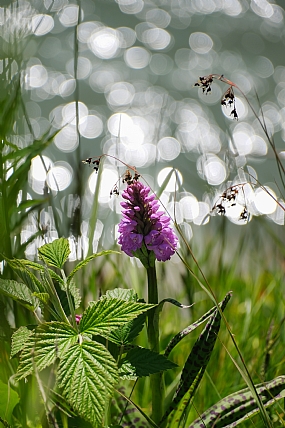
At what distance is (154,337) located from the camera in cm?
100

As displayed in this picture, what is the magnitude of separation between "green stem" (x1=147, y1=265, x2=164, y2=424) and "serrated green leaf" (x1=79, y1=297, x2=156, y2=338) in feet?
0.46

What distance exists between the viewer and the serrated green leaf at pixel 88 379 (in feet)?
2.41

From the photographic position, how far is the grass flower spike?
38.1 inches

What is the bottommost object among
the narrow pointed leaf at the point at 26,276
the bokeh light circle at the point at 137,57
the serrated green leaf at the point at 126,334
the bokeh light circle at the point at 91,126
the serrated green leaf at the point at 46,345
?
the serrated green leaf at the point at 126,334

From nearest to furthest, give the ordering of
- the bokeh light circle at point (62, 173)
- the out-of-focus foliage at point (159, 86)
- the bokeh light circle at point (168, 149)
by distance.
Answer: the out-of-focus foliage at point (159, 86) → the bokeh light circle at point (62, 173) → the bokeh light circle at point (168, 149)

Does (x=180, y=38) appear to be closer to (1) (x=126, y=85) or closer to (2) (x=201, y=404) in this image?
(1) (x=126, y=85)

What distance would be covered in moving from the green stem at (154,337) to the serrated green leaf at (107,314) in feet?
0.46

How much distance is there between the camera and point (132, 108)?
1027cm

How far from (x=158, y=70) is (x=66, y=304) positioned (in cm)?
1130

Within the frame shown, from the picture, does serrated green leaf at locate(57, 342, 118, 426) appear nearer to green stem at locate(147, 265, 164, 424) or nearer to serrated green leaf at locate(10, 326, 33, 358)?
serrated green leaf at locate(10, 326, 33, 358)

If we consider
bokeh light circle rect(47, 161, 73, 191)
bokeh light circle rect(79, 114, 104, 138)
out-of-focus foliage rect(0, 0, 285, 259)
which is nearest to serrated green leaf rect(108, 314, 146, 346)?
out-of-focus foliage rect(0, 0, 285, 259)

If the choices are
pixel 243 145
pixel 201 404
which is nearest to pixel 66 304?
pixel 201 404

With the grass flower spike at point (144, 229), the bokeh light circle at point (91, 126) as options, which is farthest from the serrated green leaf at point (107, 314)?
the bokeh light circle at point (91, 126)

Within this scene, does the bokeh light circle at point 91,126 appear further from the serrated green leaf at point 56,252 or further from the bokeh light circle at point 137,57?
the serrated green leaf at point 56,252
